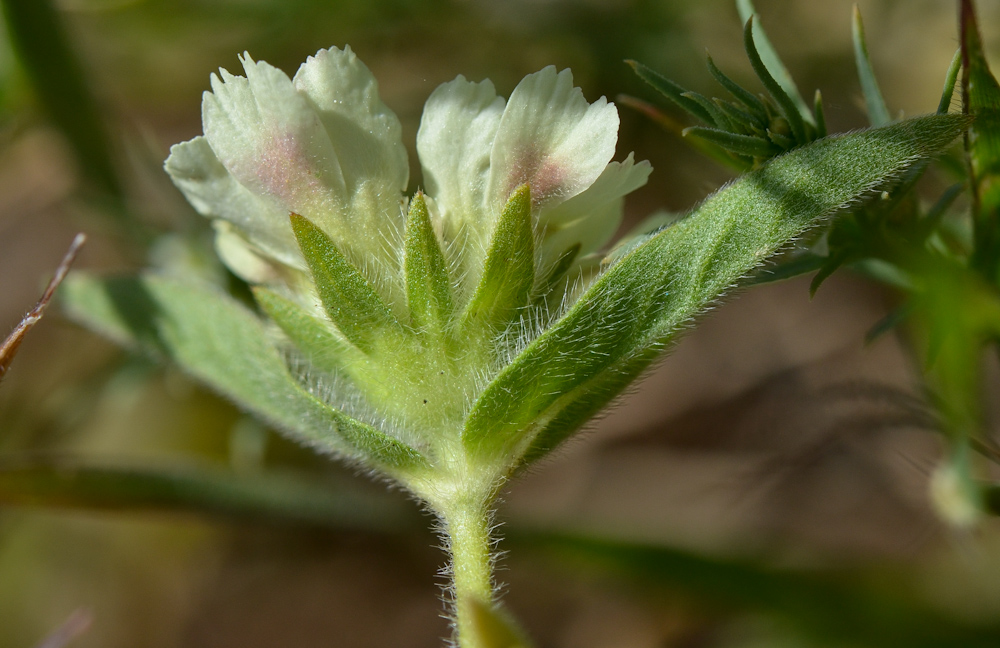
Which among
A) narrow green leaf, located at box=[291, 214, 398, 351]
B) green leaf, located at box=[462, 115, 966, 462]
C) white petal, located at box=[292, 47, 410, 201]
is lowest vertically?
green leaf, located at box=[462, 115, 966, 462]

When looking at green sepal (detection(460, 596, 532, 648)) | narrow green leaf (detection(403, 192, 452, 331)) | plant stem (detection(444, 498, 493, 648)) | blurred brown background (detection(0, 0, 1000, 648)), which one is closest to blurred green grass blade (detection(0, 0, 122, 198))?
blurred brown background (detection(0, 0, 1000, 648))

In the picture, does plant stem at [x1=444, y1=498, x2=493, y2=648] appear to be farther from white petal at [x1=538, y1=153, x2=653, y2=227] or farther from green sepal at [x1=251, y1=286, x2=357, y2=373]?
white petal at [x1=538, y1=153, x2=653, y2=227]

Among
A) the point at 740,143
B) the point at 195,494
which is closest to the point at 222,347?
the point at 195,494

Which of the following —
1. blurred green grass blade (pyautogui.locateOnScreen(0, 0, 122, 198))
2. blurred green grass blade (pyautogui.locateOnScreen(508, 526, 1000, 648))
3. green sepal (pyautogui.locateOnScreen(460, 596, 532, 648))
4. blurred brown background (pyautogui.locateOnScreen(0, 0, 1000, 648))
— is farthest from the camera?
blurred brown background (pyautogui.locateOnScreen(0, 0, 1000, 648))

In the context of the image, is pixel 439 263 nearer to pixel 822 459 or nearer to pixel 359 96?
pixel 359 96

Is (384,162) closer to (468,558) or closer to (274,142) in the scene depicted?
(274,142)

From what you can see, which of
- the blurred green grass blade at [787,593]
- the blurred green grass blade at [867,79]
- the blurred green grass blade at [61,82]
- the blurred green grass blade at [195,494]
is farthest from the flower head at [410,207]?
the blurred green grass blade at [61,82]

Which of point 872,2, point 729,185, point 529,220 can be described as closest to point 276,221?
point 529,220

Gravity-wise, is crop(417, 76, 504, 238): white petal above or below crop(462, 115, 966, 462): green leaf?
above
